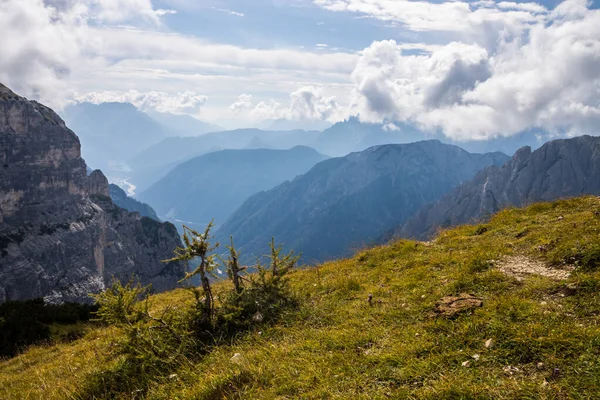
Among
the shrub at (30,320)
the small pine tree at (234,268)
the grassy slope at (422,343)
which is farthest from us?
the shrub at (30,320)

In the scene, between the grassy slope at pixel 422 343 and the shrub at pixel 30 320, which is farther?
the shrub at pixel 30 320

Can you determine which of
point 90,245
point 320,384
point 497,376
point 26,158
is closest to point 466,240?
point 497,376

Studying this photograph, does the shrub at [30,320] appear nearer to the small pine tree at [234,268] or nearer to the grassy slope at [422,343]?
the grassy slope at [422,343]

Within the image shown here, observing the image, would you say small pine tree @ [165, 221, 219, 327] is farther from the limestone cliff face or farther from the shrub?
the limestone cliff face

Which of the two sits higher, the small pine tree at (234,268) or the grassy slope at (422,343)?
the small pine tree at (234,268)

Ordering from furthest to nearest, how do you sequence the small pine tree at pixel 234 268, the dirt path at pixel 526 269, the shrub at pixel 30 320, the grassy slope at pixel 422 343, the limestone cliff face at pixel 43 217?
1. the limestone cliff face at pixel 43 217
2. the shrub at pixel 30 320
3. the small pine tree at pixel 234 268
4. the dirt path at pixel 526 269
5. the grassy slope at pixel 422 343

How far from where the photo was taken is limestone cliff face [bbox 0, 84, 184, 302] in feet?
466

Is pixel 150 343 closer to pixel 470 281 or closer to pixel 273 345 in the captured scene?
pixel 273 345

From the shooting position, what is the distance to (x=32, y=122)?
182000 millimetres

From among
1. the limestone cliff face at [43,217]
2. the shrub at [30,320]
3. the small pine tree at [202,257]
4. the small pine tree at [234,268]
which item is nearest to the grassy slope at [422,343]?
the small pine tree at [202,257]

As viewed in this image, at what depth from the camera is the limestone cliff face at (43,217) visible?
142000mm

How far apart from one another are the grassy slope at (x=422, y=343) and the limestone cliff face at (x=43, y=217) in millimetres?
153157

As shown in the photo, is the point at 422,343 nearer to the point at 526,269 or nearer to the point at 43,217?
the point at 526,269

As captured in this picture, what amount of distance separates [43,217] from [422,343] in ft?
670
